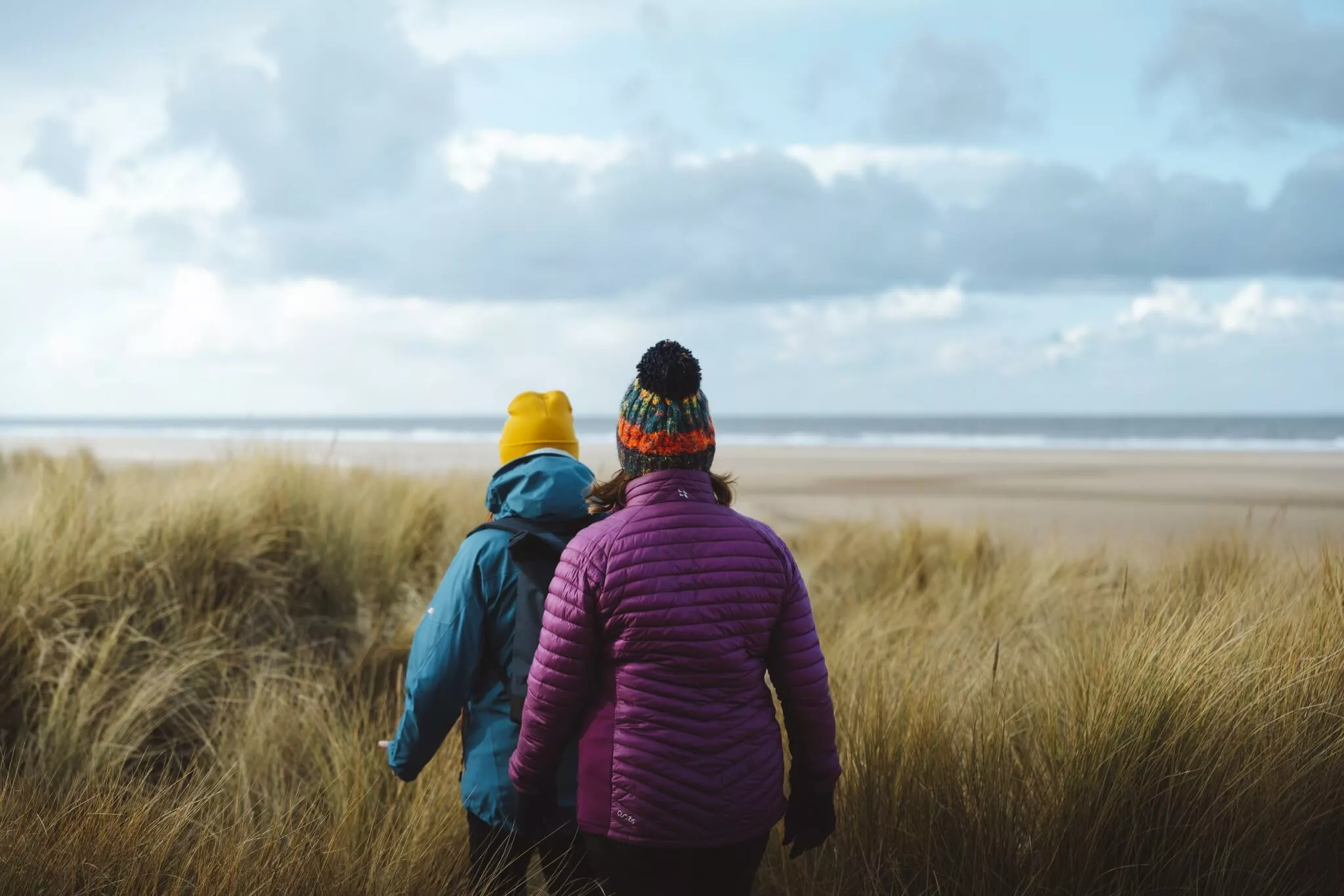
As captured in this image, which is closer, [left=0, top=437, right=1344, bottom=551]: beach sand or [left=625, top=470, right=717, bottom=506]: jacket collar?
[left=625, top=470, right=717, bottom=506]: jacket collar

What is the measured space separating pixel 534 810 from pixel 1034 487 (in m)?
18.7

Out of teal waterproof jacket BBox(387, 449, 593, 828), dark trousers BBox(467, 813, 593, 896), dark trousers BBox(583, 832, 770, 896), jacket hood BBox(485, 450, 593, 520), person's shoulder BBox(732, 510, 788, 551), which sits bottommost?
dark trousers BBox(467, 813, 593, 896)

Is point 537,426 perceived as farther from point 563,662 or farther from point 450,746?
point 450,746

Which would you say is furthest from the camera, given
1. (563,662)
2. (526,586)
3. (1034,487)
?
(1034,487)

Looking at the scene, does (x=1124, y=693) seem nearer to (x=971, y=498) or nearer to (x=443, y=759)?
(x=443, y=759)

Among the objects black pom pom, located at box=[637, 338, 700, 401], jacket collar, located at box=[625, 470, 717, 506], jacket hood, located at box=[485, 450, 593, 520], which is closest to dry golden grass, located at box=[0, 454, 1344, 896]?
jacket hood, located at box=[485, 450, 593, 520]

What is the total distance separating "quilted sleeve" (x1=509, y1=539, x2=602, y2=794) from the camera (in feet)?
6.89

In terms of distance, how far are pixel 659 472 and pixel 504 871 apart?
1.29 m

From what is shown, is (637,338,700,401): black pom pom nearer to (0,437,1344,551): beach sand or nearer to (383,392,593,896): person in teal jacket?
(383,392,593,896): person in teal jacket

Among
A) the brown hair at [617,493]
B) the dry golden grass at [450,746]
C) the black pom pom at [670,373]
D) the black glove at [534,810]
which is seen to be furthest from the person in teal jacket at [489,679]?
the black pom pom at [670,373]

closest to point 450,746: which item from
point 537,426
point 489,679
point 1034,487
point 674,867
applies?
point 489,679

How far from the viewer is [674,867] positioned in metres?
2.16

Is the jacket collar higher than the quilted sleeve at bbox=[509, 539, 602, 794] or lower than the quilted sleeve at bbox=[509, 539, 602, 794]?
higher

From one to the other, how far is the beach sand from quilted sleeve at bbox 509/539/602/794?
171 inches
